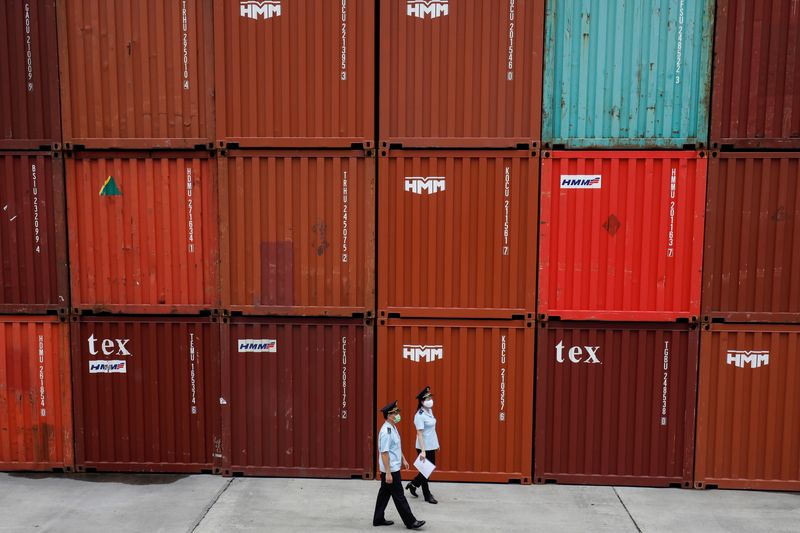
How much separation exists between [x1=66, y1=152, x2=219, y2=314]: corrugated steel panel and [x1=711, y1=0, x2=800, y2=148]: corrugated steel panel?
780 cm

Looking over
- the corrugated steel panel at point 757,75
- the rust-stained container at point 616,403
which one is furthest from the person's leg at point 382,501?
the corrugated steel panel at point 757,75

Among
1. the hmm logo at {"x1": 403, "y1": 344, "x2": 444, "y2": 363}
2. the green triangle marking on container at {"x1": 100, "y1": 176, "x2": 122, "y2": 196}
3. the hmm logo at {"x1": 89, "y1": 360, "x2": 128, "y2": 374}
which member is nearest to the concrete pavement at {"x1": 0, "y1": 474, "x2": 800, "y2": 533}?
the hmm logo at {"x1": 89, "y1": 360, "x2": 128, "y2": 374}

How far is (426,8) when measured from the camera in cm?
823

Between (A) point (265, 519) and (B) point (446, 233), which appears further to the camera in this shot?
(B) point (446, 233)

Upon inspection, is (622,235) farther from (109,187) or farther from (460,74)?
(109,187)

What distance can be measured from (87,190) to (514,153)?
21.9 ft

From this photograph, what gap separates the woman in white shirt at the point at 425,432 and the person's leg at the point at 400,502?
0.77m

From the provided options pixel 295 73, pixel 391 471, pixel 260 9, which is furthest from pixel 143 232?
pixel 391 471

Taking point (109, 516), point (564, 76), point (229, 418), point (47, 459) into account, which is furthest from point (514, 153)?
point (47, 459)

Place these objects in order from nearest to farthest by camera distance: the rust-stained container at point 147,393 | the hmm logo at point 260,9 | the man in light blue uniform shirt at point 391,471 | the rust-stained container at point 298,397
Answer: the man in light blue uniform shirt at point 391,471
the hmm logo at point 260,9
the rust-stained container at point 298,397
the rust-stained container at point 147,393

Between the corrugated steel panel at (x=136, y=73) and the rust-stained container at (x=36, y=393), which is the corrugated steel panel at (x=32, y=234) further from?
the corrugated steel panel at (x=136, y=73)

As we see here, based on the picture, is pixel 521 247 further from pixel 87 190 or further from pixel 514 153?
pixel 87 190

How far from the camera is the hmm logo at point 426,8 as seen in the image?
8211 millimetres

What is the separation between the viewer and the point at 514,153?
27.1 ft
